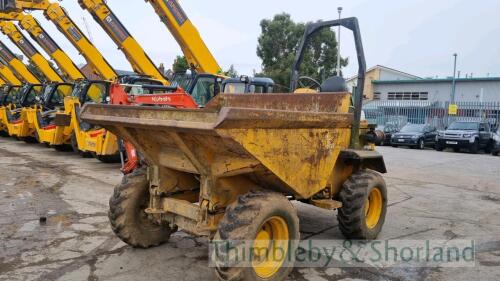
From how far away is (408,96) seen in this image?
3784cm

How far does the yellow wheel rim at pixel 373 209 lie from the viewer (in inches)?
220

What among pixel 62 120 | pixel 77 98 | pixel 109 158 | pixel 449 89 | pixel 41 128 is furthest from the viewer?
pixel 449 89

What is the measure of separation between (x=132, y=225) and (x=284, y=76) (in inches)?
1221

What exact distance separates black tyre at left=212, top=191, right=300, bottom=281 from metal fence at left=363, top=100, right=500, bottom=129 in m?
22.7

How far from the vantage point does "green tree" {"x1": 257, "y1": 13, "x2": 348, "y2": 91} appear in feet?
116

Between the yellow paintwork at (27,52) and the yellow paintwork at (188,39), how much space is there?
34.0 ft

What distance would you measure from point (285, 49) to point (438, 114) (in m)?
14.8

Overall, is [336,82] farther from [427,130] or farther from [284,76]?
[284,76]

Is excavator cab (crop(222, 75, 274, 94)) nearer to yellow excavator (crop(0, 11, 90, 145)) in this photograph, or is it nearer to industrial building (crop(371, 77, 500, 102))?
yellow excavator (crop(0, 11, 90, 145))

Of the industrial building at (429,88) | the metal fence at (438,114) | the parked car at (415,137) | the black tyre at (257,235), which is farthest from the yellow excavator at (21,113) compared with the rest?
the industrial building at (429,88)

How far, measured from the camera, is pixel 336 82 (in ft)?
18.3

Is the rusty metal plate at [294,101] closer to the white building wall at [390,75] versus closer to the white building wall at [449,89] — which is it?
the white building wall at [449,89]

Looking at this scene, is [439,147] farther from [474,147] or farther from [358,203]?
[358,203]

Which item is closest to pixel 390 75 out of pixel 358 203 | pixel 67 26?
pixel 67 26
